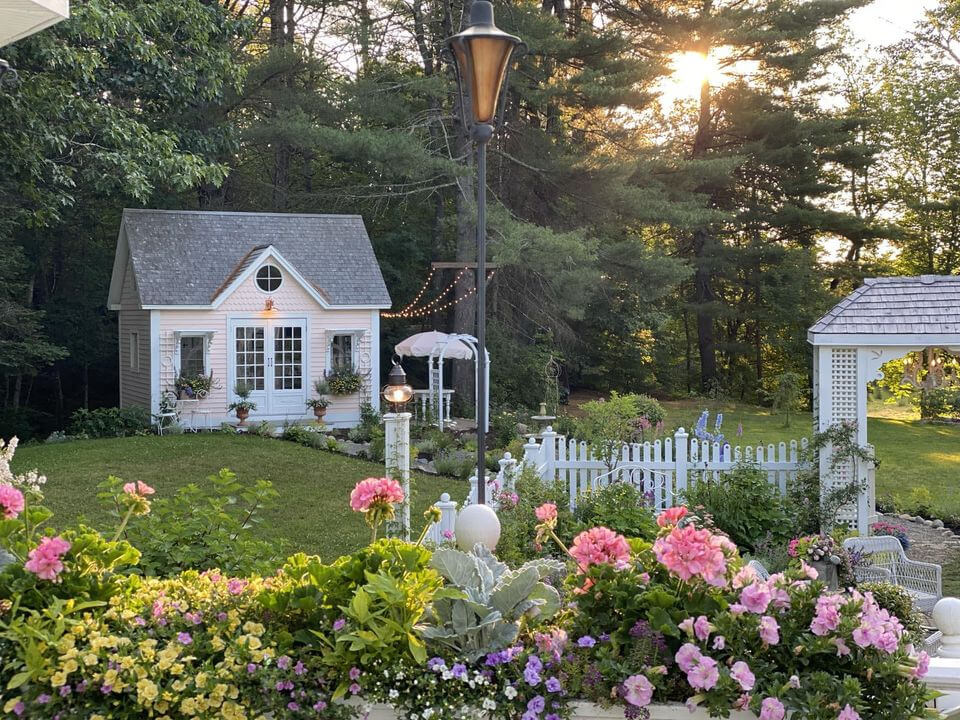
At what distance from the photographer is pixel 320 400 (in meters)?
17.2

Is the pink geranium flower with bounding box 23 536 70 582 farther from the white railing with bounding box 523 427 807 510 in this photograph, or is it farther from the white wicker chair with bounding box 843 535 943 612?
the white railing with bounding box 523 427 807 510

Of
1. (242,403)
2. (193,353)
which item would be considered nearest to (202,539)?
(242,403)

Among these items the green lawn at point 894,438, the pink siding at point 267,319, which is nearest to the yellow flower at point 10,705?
the green lawn at point 894,438

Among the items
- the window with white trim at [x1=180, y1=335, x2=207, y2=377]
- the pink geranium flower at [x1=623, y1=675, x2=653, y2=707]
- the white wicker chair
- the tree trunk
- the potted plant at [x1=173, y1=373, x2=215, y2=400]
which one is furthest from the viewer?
the tree trunk

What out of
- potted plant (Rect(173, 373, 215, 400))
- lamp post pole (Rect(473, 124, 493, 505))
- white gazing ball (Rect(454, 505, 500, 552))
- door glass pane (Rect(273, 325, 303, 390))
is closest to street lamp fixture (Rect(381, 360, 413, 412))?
lamp post pole (Rect(473, 124, 493, 505))

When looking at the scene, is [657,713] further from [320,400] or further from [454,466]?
[320,400]

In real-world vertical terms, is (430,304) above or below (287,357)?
above

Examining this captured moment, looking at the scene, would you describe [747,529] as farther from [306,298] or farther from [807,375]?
[807,375]

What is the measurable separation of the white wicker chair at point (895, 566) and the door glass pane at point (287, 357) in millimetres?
11719

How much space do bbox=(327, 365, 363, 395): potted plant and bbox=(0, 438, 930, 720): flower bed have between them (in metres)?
14.2

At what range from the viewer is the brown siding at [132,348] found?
55.9 ft

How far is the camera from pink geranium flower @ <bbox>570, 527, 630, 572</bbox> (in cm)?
312

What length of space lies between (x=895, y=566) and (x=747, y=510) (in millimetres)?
1771

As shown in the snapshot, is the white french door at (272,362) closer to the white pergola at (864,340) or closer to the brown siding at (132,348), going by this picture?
the brown siding at (132,348)
